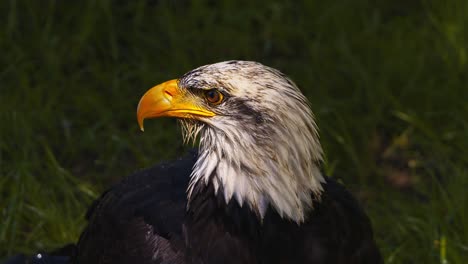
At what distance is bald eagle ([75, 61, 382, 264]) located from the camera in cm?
387

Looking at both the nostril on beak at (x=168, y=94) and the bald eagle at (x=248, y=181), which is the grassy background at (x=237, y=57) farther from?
the nostril on beak at (x=168, y=94)

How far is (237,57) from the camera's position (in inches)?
267

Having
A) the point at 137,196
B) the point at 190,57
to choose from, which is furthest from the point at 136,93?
the point at 137,196

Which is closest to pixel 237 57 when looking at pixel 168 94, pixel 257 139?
pixel 168 94

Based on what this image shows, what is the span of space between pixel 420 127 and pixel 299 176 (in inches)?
90.7

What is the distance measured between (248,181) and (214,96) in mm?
359

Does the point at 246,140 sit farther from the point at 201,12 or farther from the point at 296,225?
the point at 201,12

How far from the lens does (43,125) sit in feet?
20.4

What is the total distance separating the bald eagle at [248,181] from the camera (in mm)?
3871

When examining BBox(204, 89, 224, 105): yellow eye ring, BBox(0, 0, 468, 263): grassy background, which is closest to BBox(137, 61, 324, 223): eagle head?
BBox(204, 89, 224, 105): yellow eye ring

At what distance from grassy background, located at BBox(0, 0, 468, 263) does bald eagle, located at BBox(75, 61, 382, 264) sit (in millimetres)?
1313

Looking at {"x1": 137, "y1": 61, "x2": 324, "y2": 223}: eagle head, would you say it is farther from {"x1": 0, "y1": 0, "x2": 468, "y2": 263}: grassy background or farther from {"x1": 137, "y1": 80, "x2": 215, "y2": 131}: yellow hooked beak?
{"x1": 0, "y1": 0, "x2": 468, "y2": 263}: grassy background

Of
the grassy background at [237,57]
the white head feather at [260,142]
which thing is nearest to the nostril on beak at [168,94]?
the white head feather at [260,142]

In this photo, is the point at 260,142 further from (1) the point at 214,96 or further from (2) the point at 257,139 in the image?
(1) the point at 214,96
